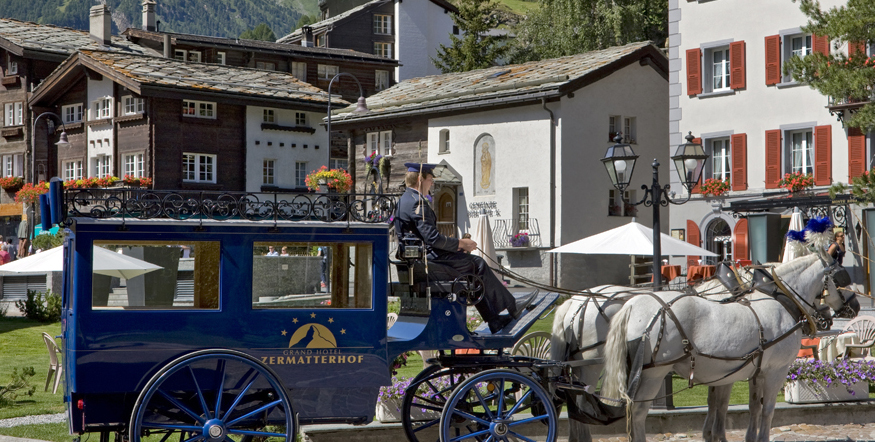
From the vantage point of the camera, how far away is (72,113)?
40531mm

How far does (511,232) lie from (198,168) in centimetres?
1407

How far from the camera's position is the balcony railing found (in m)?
30.7

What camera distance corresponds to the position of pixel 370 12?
5528 cm

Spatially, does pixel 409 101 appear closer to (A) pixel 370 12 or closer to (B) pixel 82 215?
(A) pixel 370 12

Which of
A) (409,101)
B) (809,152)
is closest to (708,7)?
(809,152)

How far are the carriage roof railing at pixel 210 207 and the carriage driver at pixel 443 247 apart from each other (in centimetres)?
29

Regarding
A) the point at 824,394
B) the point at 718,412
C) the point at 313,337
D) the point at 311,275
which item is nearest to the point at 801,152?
the point at 824,394

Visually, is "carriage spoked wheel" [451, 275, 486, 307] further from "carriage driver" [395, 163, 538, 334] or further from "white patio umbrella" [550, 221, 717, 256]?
"white patio umbrella" [550, 221, 717, 256]

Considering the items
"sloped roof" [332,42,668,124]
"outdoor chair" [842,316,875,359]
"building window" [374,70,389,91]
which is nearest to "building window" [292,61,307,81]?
"building window" [374,70,389,91]

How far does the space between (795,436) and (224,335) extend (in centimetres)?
596

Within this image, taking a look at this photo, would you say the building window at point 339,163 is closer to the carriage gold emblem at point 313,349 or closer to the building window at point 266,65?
the building window at point 266,65

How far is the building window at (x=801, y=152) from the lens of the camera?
85.4 feet

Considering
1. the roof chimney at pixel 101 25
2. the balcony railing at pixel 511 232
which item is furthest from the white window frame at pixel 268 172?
the balcony railing at pixel 511 232

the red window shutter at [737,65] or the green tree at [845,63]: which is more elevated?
the red window shutter at [737,65]
